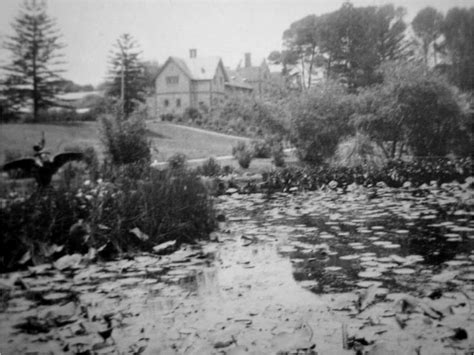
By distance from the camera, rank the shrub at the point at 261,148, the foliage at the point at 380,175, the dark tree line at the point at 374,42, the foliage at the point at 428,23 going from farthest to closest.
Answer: the shrub at the point at 261,148, the foliage at the point at 380,175, the dark tree line at the point at 374,42, the foliage at the point at 428,23

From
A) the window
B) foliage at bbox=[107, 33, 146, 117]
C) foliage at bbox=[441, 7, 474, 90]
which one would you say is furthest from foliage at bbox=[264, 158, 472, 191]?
foliage at bbox=[107, 33, 146, 117]

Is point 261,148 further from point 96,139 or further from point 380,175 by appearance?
point 96,139

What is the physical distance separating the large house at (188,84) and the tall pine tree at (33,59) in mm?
1612

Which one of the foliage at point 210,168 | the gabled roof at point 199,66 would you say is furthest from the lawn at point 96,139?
the gabled roof at point 199,66

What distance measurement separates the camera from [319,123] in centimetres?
1009

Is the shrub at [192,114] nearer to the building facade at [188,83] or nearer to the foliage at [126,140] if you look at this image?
the building facade at [188,83]

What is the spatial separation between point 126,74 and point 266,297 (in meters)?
3.43

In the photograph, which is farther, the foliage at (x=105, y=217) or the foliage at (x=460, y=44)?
the foliage at (x=460, y=44)

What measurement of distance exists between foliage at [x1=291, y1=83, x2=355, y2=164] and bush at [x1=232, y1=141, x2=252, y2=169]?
1.46 m

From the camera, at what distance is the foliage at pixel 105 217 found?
9.70 feet

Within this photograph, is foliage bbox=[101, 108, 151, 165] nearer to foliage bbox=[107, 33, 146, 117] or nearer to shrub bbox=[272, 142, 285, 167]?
foliage bbox=[107, 33, 146, 117]

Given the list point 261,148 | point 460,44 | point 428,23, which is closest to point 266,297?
point 428,23

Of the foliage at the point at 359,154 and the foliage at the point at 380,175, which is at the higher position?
the foliage at the point at 359,154

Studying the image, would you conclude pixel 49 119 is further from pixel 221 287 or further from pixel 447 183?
pixel 447 183
